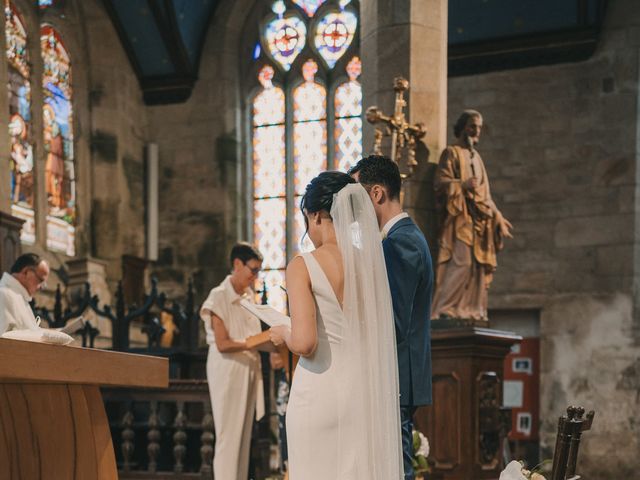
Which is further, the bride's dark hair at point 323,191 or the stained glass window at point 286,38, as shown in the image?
the stained glass window at point 286,38

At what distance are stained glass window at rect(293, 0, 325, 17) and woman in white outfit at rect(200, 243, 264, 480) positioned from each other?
333 inches

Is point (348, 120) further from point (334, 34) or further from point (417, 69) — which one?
point (417, 69)

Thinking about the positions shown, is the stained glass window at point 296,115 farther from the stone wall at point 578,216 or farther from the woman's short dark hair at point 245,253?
the woman's short dark hair at point 245,253

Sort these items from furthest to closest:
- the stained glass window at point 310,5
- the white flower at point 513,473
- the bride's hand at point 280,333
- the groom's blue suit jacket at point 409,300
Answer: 1. the stained glass window at point 310,5
2. the groom's blue suit jacket at point 409,300
3. the bride's hand at point 280,333
4. the white flower at point 513,473

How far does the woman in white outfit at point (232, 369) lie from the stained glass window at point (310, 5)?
27.7 ft

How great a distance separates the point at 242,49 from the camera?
562 inches

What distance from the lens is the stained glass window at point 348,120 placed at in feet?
45.0

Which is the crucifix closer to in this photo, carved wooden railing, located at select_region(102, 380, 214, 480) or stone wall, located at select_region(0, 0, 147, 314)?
carved wooden railing, located at select_region(102, 380, 214, 480)

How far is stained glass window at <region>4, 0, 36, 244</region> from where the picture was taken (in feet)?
39.4

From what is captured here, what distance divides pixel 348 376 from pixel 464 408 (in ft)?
10.4

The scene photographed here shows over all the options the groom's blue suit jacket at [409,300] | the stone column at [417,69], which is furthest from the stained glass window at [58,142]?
the groom's blue suit jacket at [409,300]

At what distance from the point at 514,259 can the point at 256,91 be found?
4768 millimetres

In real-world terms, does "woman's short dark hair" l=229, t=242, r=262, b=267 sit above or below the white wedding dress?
above

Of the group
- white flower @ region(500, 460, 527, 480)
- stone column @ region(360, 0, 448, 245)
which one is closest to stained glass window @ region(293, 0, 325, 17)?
stone column @ region(360, 0, 448, 245)
